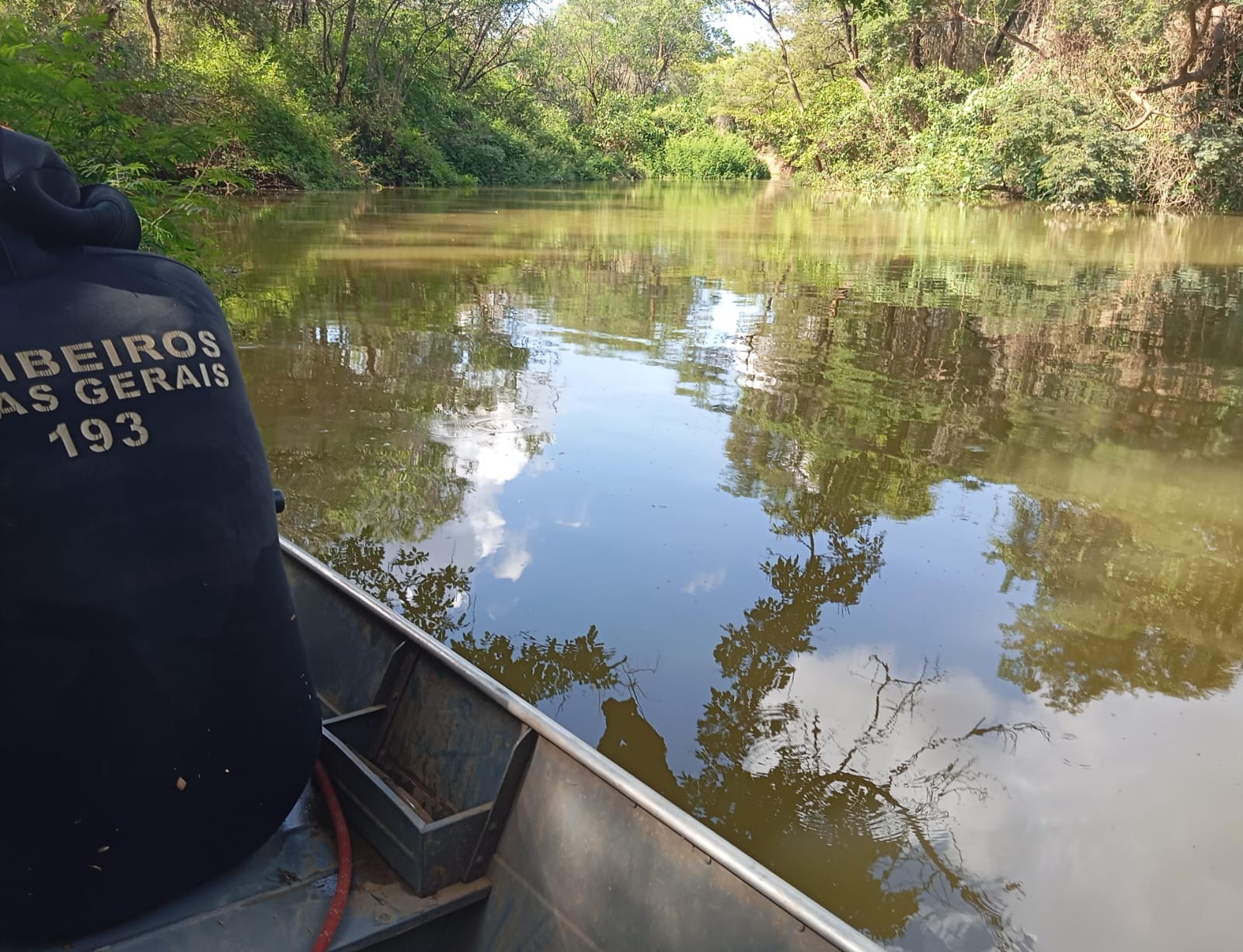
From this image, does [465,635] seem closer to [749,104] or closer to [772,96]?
[772,96]

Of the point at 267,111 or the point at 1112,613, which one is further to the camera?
the point at 267,111

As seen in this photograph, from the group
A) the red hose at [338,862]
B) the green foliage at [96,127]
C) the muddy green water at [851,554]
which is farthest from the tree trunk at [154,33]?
the red hose at [338,862]

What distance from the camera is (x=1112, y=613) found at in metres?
4.48

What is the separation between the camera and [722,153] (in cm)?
4844

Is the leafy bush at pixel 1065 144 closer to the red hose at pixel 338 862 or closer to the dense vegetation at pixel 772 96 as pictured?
the dense vegetation at pixel 772 96

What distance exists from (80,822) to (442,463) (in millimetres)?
4275

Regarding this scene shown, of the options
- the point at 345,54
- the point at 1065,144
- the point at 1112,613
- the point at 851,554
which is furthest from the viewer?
the point at 345,54

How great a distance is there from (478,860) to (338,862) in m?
0.32

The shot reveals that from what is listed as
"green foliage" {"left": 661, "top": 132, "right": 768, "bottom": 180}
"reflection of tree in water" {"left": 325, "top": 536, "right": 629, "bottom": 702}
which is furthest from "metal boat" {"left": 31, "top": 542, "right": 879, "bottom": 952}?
"green foliage" {"left": 661, "top": 132, "right": 768, "bottom": 180}

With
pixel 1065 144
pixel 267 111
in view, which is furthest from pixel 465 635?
pixel 1065 144

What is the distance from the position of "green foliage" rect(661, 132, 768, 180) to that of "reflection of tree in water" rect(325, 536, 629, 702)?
46149 mm

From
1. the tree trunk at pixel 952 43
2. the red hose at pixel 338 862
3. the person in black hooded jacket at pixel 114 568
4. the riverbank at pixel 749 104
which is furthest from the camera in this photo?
the tree trunk at pixel 952 43

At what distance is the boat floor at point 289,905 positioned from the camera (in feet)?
6.68

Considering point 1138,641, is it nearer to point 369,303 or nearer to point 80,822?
point 80,822
